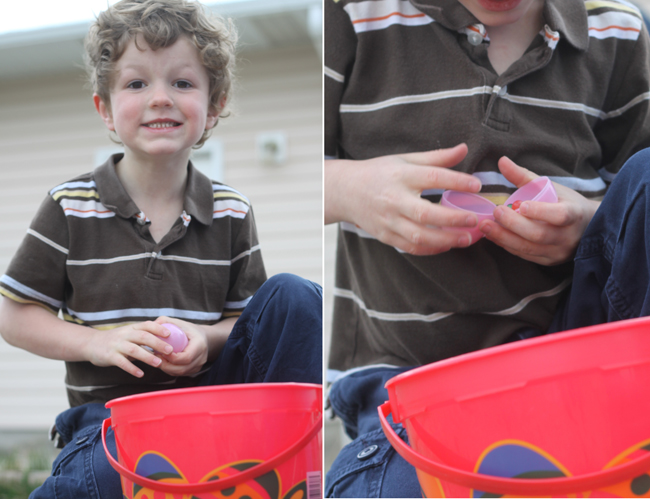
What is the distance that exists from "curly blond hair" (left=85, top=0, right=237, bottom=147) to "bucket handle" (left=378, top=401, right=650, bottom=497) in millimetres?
578

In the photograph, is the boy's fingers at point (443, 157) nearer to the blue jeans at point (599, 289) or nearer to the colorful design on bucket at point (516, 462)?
the blue jeans at point (599, 289)

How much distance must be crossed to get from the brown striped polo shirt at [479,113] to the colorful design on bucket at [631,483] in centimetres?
30

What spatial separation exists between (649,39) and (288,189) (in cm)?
144

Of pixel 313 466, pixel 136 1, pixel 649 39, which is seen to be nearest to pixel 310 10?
pixel 136 1

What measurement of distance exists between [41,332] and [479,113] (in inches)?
25.1

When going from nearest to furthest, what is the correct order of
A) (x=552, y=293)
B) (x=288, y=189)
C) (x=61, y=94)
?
(x=552, y=293) → (x=61, y=94) → (x=288, y=189)

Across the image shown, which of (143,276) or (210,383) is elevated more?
(143,276)

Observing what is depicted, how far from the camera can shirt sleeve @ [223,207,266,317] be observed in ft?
2.57

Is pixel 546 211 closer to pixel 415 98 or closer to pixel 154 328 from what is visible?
pixel 415 98

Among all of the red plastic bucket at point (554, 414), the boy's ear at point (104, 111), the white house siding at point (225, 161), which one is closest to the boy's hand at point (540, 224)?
the red plastic bucket at point (554, 414)

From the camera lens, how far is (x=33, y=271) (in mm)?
724

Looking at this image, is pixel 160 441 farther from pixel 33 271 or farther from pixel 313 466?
pixel 33 271

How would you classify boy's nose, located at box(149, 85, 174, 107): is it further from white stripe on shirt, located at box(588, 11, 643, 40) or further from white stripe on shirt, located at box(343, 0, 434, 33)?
white stripe on shirt, located at box(588, 11, 643, 40)

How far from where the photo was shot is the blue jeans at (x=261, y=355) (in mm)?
624
